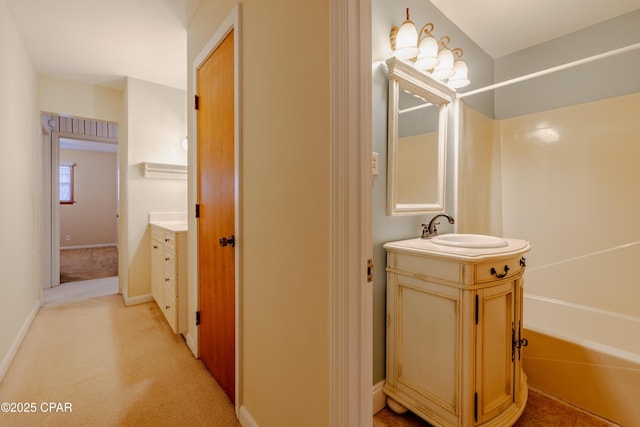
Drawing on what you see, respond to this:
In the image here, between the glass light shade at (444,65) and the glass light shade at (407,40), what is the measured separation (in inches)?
14.7

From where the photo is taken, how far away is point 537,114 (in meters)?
2.55

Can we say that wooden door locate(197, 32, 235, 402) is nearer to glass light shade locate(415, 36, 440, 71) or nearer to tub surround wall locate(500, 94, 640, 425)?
glass light shade locate(415, 36, 440, 71)

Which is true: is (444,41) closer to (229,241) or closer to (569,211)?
(569,211)

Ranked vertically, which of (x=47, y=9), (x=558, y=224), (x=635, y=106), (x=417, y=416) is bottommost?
(x=417, y=416)

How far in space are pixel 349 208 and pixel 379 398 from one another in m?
1.29

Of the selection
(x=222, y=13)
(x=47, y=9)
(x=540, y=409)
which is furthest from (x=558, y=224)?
(x=47, y=9)

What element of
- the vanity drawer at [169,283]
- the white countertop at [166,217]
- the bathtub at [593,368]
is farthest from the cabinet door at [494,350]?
the white countertop at [166,217]

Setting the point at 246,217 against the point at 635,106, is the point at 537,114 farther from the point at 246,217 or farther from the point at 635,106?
the point at 246,217

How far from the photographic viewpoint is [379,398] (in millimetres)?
1577

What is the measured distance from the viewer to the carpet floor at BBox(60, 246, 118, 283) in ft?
14.2

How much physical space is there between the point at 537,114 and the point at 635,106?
0.60 meters

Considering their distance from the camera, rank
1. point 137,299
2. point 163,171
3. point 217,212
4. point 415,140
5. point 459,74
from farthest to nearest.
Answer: point 163,171 → point 137,299 → point 459,74 → point 415,140 → point 217,212

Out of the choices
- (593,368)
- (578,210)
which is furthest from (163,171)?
(578,210)

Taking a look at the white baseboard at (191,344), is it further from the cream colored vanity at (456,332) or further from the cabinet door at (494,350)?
the cabinet door at (494,350)
